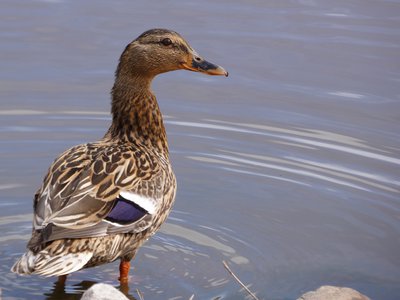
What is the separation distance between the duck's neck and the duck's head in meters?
0.11

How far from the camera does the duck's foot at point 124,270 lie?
886 cm

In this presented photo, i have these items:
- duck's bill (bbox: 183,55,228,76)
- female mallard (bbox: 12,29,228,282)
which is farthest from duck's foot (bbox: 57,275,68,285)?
duck's bill (bbox: 183,55,228,76)

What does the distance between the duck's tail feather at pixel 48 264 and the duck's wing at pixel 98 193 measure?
152mm

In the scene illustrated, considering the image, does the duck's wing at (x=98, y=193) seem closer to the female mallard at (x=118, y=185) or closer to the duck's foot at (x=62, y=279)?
the female mallard at (x=118, y=185)

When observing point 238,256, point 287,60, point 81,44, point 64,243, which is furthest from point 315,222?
point 81,44

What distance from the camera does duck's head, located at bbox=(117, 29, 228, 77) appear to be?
9336 millimetres

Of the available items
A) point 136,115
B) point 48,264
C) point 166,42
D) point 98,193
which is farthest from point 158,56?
point 48,264

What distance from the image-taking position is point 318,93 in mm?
12617

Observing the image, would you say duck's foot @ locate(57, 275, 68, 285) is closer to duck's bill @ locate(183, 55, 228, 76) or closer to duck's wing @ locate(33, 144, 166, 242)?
duck's wing @ locate(33, 144, 166, 242)

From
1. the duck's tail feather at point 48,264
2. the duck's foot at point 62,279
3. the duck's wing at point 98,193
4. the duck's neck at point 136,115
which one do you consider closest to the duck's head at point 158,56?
the duck's neck at point 136,115

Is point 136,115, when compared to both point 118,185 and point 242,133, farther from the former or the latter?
point 242,133

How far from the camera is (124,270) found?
8898 millimetres

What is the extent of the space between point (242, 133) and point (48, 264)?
13.9 ft

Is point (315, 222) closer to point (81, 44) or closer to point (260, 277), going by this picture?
point (260, 277)
